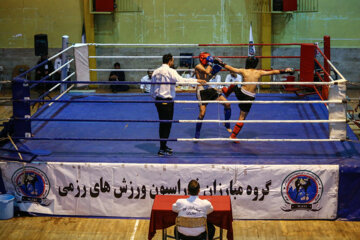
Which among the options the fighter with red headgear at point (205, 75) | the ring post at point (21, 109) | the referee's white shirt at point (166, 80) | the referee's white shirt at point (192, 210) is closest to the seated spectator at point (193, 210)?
the referee's white shirt at point (192, 210)

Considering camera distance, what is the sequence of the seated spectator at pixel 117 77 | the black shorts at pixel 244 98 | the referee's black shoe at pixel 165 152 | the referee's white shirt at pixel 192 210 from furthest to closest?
the seated spectator at pixel 117 77 → the black shorts at pixel 244 98 → the referee's black shoe at pixel 165 152 → the referee's white shirt at pixel 192 210

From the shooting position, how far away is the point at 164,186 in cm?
545

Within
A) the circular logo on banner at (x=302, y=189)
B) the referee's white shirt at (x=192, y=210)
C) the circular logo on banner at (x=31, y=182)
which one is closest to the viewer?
the referee's white shirt at (x=192, y=210)

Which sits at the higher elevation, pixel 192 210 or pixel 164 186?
Result: pixel 192 210

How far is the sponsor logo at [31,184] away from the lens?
557cm

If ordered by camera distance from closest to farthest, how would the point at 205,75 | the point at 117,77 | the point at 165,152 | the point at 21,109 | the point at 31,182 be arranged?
the point at 31,182 → the point at 165,152 → the point at 21,109 → the point at 205,75 → the point at 117,77

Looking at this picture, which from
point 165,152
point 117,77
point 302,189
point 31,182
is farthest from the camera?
point 117,77

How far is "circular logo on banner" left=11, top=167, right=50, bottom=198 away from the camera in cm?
557

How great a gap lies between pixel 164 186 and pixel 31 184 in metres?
1.57

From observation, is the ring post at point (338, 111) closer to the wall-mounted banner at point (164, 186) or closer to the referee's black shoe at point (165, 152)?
the wall-mounted banner at point (164, 186)

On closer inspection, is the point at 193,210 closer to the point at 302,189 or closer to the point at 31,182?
the point at 302,189

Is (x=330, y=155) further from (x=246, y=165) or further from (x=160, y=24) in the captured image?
(x=160, y=24)

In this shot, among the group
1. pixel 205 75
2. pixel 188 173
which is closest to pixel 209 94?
pixel 205 75

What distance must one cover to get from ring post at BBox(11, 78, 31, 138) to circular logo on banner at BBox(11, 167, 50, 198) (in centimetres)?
63
